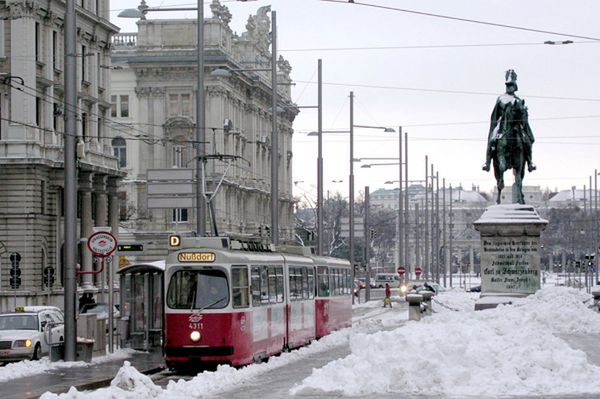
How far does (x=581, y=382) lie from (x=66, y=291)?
1357cm

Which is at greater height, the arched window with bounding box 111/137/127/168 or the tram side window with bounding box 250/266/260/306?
the arched window with bounding box 111/137/127/168

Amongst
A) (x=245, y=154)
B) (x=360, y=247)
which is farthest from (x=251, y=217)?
(x=360, y=247)

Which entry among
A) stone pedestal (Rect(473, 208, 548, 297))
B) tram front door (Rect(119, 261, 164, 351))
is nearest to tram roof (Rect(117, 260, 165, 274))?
tram front door (Rect(119, 261, 164, 351))

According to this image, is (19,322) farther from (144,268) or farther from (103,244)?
(103,244)

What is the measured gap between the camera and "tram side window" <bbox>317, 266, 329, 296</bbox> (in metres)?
41.1

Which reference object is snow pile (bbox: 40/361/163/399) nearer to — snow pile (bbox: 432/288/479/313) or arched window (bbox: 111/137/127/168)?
snow pile (bbox: 432/288/479/313)

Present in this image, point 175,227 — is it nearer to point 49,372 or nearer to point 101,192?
point 101,192

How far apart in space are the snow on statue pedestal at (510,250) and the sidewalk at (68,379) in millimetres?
15769

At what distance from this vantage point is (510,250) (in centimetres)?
4625

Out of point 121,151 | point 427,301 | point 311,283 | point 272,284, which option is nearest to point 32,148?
point 427,301

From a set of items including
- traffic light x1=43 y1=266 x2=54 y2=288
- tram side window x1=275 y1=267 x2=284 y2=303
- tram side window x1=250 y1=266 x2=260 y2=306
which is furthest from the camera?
traffic light x1=43 y1=266 x2=54 y2=288

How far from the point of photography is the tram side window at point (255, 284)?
3023 cm

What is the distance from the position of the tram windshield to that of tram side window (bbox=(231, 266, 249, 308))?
9.1 inches

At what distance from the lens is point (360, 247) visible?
520ft
